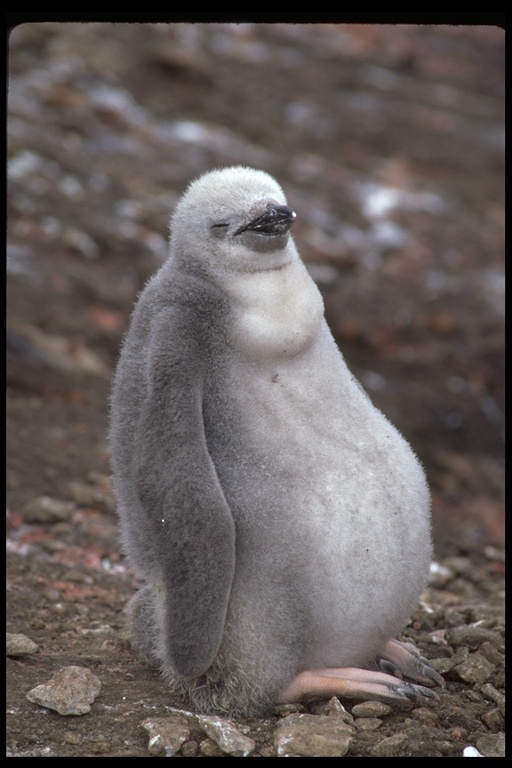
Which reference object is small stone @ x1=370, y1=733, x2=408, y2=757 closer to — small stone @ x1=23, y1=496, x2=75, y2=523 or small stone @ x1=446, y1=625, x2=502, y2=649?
small stone @ x1=446, y1=625, x2=502, y2=649

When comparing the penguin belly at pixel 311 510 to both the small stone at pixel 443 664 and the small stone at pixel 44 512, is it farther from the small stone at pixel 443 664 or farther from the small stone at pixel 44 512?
the small stone at pixel 44 512

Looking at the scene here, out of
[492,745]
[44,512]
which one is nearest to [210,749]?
[492,745]

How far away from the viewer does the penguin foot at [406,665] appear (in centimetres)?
335

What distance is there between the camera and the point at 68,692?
309 centimetres

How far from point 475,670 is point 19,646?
5.18ft

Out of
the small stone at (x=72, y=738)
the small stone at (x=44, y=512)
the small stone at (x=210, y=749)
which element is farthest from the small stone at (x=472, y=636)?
the small stone at (x=44, y=512)

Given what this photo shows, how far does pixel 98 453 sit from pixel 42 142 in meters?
4.20

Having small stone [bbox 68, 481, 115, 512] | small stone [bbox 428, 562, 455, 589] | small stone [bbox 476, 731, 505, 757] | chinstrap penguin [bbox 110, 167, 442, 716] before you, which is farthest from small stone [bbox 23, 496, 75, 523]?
small stone [bbox 476, 731, 505, 757]

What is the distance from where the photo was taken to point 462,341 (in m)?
8.45

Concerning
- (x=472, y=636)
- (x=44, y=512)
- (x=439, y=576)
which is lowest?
(x=439, y=576)

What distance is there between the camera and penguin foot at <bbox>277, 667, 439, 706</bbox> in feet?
10.2

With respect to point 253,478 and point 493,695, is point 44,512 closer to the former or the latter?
point 253,478
